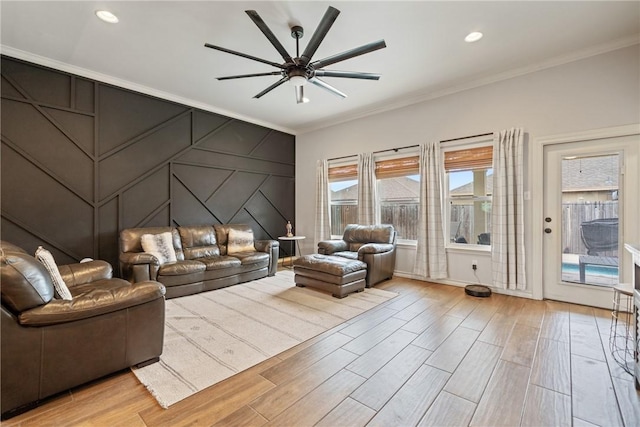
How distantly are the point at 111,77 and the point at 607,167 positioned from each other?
21.5 ft

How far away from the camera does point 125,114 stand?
4.22 metres

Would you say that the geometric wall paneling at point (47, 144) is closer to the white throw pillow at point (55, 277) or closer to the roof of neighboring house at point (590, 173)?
the white throw pillow at point (55, 277)

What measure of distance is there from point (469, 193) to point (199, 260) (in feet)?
14.1

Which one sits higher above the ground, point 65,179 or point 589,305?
point 65,179

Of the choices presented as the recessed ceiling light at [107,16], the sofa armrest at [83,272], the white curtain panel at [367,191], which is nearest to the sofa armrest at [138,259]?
the sofa armrest at [83,272]

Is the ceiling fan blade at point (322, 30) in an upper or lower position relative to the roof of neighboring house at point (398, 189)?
upper

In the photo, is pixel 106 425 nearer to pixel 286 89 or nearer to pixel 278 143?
pixel 286 89

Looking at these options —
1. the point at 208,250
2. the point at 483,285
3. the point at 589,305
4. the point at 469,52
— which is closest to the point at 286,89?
the point at 469,52

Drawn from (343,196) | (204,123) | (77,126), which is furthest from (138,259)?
(343,196)

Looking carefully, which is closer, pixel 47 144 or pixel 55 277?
pixel 55 277

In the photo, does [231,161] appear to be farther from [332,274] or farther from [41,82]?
[332,274]

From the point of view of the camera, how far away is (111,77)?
157 inches

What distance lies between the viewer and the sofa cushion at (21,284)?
1598mm

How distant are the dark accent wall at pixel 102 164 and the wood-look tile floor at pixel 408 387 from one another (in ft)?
9.10
